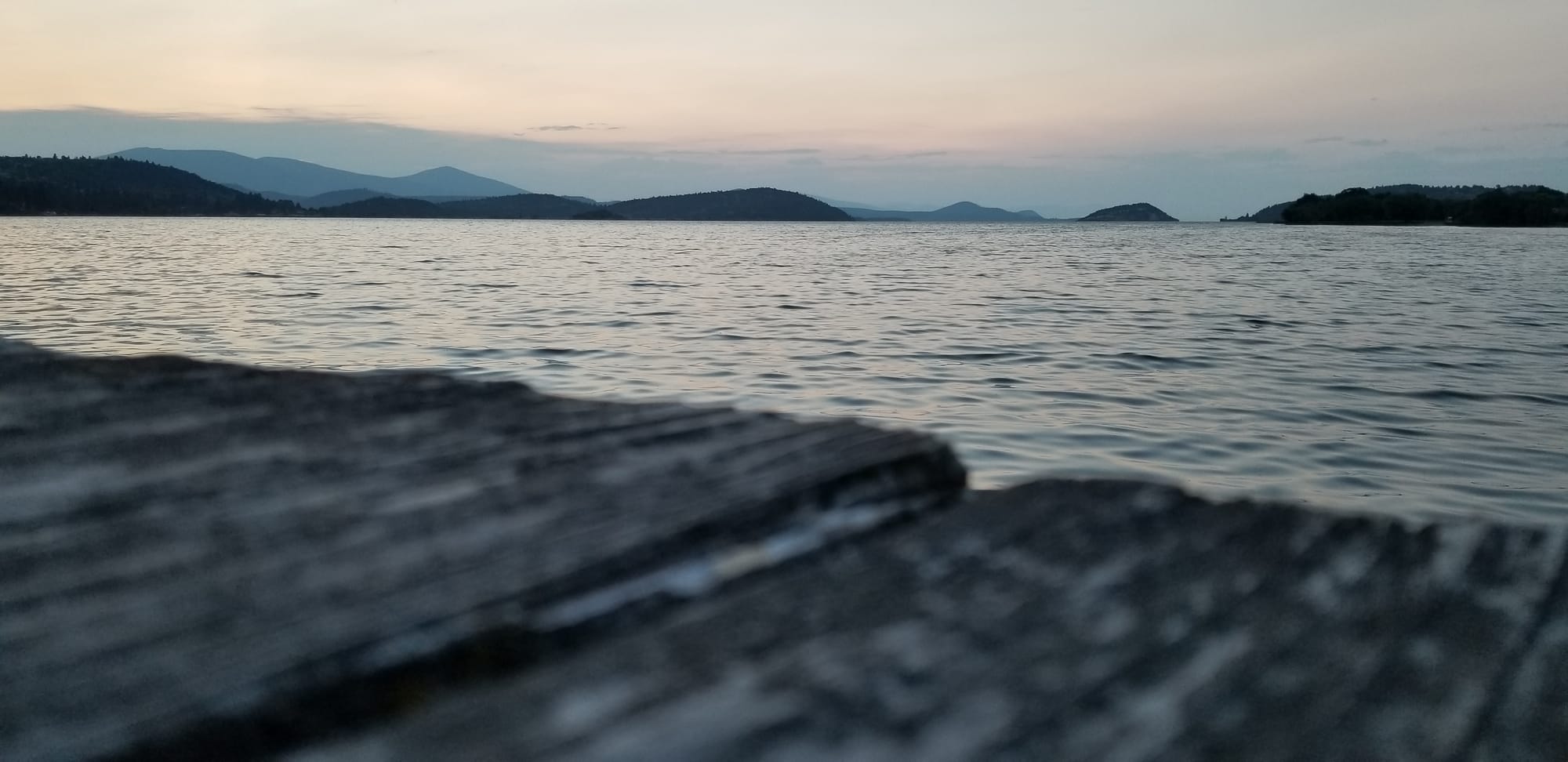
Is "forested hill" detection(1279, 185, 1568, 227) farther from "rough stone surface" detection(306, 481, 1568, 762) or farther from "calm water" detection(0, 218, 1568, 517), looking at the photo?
"rough stone surface" detection(306, 481, 1568, 762)

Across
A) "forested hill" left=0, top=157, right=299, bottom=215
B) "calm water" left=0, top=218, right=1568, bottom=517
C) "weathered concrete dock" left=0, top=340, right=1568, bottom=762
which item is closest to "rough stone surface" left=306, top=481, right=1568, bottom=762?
"weathered concrete dock" left=0, top=340, right=1568, bottom=762

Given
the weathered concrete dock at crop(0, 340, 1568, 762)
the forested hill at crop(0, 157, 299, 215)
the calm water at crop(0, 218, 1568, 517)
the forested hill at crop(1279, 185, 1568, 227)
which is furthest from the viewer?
the forested hill at crop(0, 157, 299, 215)

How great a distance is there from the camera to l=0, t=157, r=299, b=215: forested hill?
144m

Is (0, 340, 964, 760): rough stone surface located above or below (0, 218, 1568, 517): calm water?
above

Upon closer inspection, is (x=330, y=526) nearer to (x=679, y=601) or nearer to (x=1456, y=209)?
(x=679, y=601)

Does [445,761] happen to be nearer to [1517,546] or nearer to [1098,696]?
[1098,696]

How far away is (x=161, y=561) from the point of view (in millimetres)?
780

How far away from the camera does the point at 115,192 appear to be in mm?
157500

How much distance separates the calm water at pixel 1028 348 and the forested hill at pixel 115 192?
132988 millimetres

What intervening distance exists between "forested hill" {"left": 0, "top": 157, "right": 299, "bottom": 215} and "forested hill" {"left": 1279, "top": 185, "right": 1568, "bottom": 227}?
155m

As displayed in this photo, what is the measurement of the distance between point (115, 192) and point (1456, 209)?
584ft

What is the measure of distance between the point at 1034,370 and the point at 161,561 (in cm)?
1277

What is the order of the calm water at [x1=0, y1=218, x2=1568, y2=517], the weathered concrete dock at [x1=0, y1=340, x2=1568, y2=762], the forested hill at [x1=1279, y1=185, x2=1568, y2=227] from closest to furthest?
the weathered concrete dock at [x1=0, y1=340, x2=1568, y2=762] < the calm water at [x1=0, y1=218, x2=1568, y2=517] < the forested hill at [x1=1279, y1=185, x2=1568, y2=227]

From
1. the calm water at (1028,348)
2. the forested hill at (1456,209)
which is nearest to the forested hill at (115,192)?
the calm water at (1028,348)
